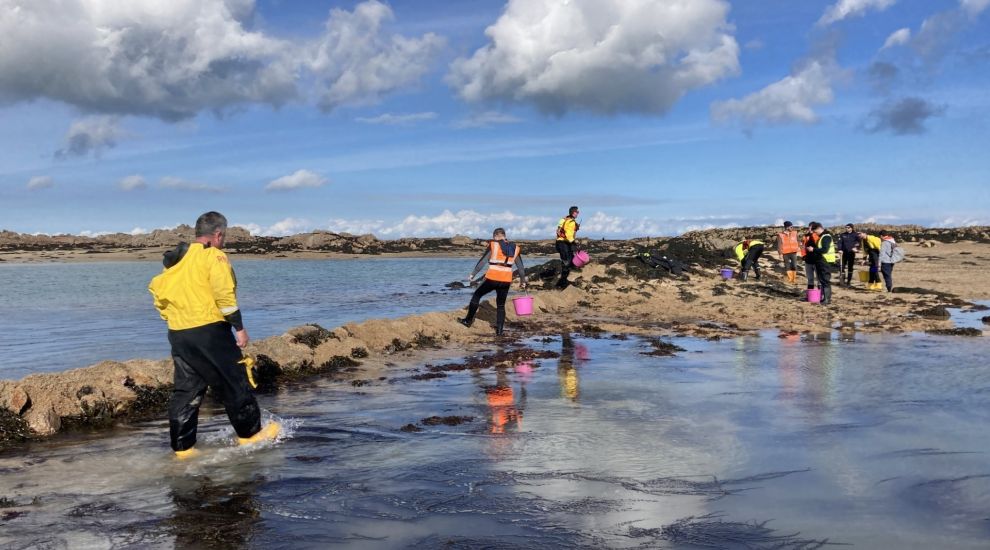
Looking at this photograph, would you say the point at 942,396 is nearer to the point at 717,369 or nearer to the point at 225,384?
the point at 717,369

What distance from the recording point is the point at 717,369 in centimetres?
996

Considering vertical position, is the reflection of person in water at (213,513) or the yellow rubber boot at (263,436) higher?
the yellow rubber boot at (263,436)

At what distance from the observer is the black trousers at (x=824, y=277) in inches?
677

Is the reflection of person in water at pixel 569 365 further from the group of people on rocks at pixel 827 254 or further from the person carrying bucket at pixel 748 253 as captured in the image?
the person carrying bucket at pixel 748 253

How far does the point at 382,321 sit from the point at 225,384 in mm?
6882

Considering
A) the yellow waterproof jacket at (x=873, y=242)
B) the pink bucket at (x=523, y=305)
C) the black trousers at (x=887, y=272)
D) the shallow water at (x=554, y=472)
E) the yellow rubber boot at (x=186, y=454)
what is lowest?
the shallow water at (x=554, y=472)

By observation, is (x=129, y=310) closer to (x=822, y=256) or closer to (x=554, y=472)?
(x=822, y=256)

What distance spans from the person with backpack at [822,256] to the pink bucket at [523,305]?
278 inches

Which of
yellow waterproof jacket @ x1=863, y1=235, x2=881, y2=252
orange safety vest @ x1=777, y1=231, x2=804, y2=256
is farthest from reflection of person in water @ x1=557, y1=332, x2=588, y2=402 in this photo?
orange safety vest @ x1=777, y1=231, x2=804, y2=256

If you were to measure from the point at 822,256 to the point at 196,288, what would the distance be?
15.1 m

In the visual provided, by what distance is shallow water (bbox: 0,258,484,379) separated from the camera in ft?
42.0

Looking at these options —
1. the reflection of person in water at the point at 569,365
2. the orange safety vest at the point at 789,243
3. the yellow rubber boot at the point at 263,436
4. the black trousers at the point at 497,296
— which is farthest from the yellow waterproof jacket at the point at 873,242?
the yellow rubber boot at the point at 263,436

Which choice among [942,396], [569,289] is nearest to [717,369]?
[942,396]

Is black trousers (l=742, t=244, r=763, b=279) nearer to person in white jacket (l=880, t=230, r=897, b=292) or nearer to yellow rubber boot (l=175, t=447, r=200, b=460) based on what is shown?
person in white jacket (l=880, t=230, r=897, b=292)
